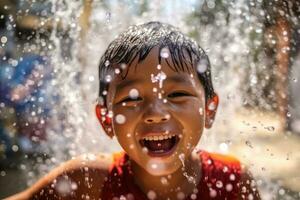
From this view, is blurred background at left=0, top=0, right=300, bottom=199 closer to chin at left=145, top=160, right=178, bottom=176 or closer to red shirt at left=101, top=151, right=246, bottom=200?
red shirt at left=101, top=151, right=246, bottom=200

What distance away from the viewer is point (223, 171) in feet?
8.60

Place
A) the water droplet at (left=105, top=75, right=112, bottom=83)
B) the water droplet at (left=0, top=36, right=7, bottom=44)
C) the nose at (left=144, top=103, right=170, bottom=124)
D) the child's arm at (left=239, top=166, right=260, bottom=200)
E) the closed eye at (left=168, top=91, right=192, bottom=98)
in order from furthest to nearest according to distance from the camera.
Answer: the water droplet at (left=0, top=36, right=7, bottom=44)
the child's arm at (left=239, top=166, right=260, bottom=200)
the water droplet at (left=105, top=75, right=112, bottom=83)
the closed eye at (left=168, top=91, right=192, bottom=98)
the nose at (left=144, top=103, right=170, bottom=124)

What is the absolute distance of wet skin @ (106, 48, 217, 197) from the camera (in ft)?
7.39

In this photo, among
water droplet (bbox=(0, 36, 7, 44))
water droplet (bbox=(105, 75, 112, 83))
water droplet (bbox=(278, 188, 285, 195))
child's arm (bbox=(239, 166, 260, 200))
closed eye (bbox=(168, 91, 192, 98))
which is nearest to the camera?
closed eye (bbox=(168, 91, 192, 98))

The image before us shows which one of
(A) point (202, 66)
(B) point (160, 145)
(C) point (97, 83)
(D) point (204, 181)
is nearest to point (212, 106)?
(A) point (202, 66)

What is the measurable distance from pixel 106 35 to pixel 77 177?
4.15 metres

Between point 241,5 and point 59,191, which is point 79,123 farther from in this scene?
point 241,5

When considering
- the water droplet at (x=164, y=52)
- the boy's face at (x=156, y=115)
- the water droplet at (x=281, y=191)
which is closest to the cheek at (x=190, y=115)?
the boy's face at (x=156, y=115)

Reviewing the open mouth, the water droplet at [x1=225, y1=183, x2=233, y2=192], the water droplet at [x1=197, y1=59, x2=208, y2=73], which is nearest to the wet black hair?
the water droplet at [x1=197, y1=59, x2=208, y2=73]

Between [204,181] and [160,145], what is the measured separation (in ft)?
1.14

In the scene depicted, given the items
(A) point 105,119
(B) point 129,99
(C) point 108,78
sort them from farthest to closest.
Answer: (A) point 105,119, (C) point 108,78, (B) point 129,99

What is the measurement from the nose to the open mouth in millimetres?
81

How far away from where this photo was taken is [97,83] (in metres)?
5.82

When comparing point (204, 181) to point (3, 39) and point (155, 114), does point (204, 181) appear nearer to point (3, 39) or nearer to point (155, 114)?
point (155, 114)
